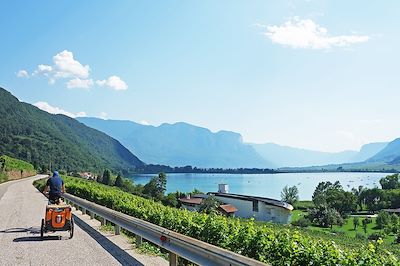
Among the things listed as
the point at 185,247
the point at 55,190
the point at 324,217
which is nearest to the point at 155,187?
the point at 324,217

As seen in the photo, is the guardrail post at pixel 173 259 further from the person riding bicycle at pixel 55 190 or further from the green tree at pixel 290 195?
the green tree at pixel 290 195

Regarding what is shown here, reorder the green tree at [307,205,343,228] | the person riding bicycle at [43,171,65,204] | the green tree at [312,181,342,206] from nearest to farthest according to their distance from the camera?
the person riding bicycle at [43,171,65,204]
the green tree at [307,205,343,228]
the green tree at [312,181,342,206]

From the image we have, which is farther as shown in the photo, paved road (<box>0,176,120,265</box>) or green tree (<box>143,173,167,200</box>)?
green tree (<box>143,173,167,200</box>)

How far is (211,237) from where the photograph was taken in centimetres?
808

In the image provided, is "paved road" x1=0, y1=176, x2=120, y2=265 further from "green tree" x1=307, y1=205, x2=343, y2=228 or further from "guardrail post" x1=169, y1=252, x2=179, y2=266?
"green tree" x1=307, y1=205, x2=343, y2=228

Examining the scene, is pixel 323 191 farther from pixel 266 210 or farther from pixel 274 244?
pixel 274 244

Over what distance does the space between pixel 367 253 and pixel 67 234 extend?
30.9 ft

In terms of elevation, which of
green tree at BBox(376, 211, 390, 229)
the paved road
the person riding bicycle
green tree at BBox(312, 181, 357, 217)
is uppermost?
the person riding bicycle

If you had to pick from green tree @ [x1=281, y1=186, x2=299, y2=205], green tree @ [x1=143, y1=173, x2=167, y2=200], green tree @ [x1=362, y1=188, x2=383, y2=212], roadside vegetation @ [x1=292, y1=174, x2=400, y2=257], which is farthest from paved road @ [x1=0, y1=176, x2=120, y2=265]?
green tree @ [x1=362, y1=188, x2=383, y2=212]

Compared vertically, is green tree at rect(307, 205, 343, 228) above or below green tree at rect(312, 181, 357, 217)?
below

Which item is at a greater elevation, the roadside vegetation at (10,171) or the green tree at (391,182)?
the roadside vegetation at (10,171)

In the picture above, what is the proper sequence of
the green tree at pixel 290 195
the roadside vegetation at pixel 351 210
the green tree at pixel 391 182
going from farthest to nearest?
1. the green tree at pixel 391 182
2. the green tree at pixel 290 195
3. the roadside vegetation at pixel 351 210

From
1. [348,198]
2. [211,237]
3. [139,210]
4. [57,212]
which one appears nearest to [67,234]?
[57,212]

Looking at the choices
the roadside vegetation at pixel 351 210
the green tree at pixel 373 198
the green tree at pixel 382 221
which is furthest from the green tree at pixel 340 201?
the green tree at pixel 382 221
